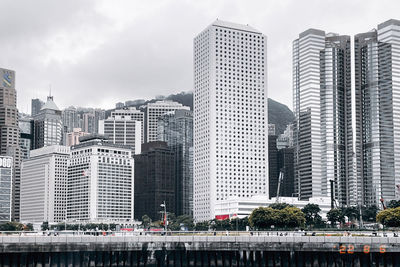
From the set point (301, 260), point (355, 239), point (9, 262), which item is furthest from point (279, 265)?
point (9, 262)

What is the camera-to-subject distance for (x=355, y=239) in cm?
10900

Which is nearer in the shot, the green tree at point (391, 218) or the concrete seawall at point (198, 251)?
the concrete seawall at point (198, 251)

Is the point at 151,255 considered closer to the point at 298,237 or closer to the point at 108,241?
the point at 108,241

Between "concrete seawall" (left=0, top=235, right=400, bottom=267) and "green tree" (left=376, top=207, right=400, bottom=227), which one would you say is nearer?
"concrete seawall" (left=0, top=235, right=400, bottom=267)

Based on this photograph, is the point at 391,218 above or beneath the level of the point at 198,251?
above

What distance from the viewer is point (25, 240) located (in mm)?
106938

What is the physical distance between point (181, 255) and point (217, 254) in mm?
5897

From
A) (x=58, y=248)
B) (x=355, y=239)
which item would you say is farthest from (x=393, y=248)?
(x=58, y=248)

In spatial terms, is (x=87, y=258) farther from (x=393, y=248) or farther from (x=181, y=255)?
(x=393, y=248)

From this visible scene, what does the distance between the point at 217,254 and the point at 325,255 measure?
57.1 ft

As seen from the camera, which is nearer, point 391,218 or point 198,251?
point 198,251

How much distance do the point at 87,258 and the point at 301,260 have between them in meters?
34.3

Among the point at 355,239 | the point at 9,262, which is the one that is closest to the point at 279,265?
the point at 355,239

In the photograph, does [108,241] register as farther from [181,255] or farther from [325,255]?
[325,255]
